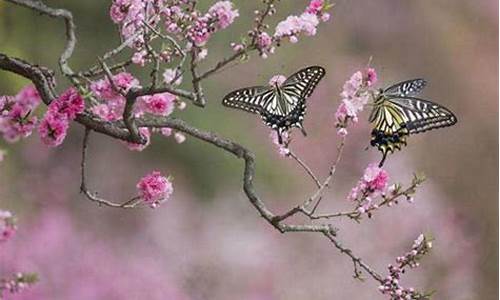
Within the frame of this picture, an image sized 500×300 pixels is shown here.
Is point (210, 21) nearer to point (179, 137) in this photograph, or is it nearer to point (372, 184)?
point (179, 137)

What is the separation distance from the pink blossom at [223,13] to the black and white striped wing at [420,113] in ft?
1.30

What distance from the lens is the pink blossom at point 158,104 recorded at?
1.65 meters

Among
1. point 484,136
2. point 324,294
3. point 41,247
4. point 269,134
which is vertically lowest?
point 41,247

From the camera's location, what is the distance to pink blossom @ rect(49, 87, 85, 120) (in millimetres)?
1520

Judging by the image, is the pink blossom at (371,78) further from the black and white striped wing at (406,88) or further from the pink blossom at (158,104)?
the pink blossom at (158,104)

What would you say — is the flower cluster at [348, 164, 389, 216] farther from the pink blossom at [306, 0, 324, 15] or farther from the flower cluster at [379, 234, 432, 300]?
the pink blossom at [306, 0, 324, 15]

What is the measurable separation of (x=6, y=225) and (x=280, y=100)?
1.81 feet

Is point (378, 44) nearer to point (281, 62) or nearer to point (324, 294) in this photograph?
point (281, 62)

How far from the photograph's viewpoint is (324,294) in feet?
6.23

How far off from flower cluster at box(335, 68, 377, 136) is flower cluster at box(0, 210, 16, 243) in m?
0.64

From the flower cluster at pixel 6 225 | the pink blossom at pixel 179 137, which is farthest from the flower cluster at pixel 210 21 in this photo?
the flower cluster at pixel 6 225

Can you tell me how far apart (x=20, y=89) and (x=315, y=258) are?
0.68 meters

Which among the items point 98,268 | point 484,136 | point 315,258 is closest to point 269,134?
point 315,258

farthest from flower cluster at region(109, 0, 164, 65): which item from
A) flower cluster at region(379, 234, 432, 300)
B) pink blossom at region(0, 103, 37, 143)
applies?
flower cluster at region(379, 234, 432, 300)
